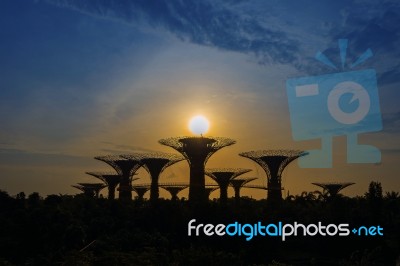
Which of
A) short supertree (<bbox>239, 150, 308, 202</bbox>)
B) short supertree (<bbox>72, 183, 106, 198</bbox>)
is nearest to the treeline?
short supertree (<bbox>239, 150, 308, 202</bbox>)

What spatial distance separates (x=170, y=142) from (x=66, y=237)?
25.3 meters

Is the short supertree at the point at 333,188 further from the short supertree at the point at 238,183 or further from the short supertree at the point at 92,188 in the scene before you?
the short supertree at the point at 92,188

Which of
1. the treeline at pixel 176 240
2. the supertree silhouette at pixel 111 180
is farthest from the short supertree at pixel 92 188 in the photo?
the treeline at pixel 176 240

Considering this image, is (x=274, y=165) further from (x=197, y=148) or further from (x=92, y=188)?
(x=92, y=188)

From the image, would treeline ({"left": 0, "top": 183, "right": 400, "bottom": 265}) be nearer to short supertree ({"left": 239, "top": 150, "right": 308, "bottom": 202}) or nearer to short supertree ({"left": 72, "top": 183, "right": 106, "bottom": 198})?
short supertree ({"left": 239, "top": 150, "right": 308, "bottom": 202})

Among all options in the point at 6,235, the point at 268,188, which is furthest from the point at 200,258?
the point at 268,188

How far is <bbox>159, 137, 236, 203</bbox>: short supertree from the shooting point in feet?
169

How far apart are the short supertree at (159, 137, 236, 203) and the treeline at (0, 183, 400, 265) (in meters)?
10.5

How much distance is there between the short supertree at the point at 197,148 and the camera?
5166 centimetres

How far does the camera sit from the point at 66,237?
89.6 ft

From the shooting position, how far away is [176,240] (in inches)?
1166

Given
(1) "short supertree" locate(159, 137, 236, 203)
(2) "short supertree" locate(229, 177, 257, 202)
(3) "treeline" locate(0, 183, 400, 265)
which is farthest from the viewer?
(2) "short supertree" locate(229, 177, 257, 202)

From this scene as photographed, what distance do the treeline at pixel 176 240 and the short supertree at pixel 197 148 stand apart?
415 inches

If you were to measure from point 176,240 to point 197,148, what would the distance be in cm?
2280
